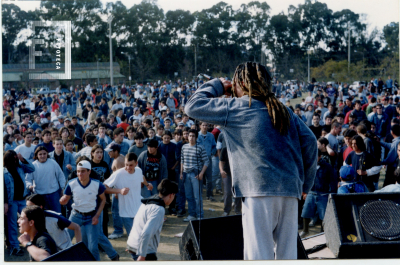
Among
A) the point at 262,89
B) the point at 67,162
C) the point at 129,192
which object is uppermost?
the point at 262,89

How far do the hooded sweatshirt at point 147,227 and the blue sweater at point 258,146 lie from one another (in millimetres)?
1905

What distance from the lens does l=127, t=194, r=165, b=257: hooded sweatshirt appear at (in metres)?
4.09

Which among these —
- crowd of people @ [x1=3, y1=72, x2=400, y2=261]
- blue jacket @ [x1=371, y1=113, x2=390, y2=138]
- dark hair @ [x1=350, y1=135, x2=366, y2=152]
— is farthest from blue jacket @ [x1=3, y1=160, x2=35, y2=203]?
blue jacket @ [x1=371, y1=113, x2=390, y2=138]

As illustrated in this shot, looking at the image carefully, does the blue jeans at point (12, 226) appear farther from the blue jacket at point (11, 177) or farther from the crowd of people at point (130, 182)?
the blue jacket at point (11, 177)

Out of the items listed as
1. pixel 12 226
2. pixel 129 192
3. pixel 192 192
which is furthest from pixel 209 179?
pixel 12 226

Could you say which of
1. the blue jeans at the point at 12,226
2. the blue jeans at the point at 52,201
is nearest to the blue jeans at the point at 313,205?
the blue jeans at the point at 52,201

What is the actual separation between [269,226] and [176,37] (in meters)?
→ 50.3

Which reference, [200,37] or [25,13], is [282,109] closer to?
[200,37]

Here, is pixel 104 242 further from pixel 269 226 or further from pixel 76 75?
pixel 76 75

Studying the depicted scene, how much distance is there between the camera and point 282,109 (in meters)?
2.32

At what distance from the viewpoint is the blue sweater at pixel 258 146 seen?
230cm

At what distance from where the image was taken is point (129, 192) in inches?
237

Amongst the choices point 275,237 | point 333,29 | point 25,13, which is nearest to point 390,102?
point 275,237

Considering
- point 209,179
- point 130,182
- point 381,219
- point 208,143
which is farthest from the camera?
point 209,179
